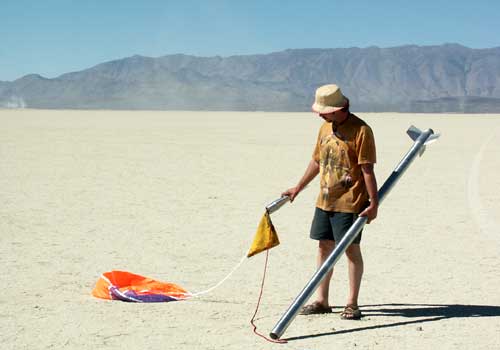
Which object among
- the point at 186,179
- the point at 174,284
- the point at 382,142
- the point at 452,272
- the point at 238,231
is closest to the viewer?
the point at 174,284

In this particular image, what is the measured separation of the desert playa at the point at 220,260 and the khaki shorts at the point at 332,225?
2.00 ft

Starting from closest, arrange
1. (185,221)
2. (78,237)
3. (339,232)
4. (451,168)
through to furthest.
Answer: (339,232) → (78,237) → (185,221) → (451,168)

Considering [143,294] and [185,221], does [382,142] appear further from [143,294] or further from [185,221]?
[143,294]

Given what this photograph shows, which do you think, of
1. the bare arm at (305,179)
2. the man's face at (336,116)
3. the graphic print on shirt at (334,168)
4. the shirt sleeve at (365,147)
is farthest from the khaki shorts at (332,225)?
the man's face at (336,116)

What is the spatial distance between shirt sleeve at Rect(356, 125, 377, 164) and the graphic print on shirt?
0.12 meters

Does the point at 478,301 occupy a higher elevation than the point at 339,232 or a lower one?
lower

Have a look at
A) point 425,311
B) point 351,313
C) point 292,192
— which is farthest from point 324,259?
point 425,311

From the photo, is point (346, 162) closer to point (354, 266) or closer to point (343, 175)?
point (343, 175)

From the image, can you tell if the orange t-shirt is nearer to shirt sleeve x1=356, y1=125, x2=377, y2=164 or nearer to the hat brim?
shirt sleeve x1=356, y1=125, x2=377, y2=164

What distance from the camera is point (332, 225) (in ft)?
18.1

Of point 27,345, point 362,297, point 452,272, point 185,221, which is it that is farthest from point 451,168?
point 27,345

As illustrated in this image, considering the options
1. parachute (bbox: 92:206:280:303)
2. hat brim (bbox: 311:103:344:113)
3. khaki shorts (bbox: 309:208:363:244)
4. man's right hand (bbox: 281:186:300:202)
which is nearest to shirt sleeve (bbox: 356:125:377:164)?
hat brim (bbox: 311:103:344:113)

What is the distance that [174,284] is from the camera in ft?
22.1

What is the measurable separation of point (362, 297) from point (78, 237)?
392cm
